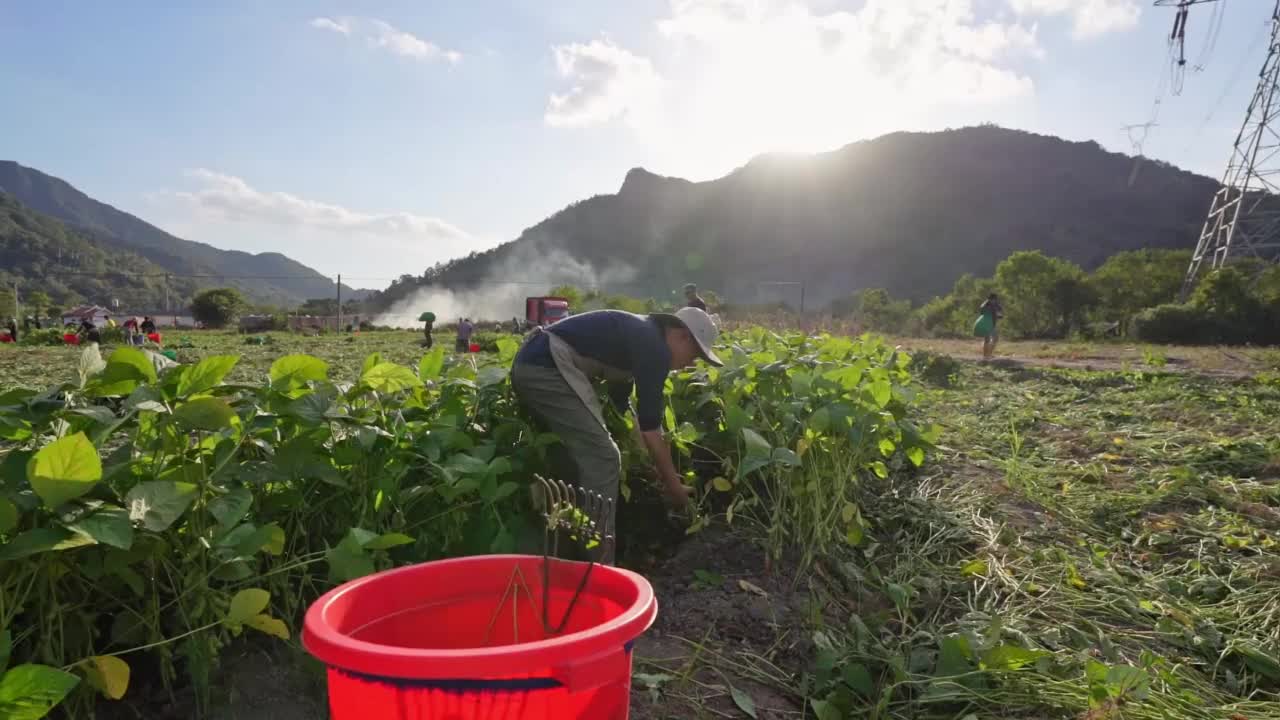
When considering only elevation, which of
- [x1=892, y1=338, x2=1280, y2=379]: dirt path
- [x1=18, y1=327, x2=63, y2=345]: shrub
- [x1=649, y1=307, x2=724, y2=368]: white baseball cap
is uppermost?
[x1=892, y1=338, x2=1280, y2=379]: dirt path

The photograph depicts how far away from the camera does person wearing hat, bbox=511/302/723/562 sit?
249cm

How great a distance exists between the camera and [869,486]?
12.3ft

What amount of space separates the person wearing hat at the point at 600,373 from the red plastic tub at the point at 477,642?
1102 millimetres

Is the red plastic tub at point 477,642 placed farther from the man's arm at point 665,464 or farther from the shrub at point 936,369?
the shrub at point 936,369

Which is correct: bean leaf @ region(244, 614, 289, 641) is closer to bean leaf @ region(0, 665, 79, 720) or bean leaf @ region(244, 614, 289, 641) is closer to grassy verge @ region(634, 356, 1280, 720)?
bean leaf @ region(0, 665, 79, 720)

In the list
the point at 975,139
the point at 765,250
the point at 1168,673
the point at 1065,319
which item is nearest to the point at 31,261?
the point at 765,250

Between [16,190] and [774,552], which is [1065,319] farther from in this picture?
[16,190]

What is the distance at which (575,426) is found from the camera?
249cm

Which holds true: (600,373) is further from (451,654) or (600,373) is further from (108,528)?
(451,654)

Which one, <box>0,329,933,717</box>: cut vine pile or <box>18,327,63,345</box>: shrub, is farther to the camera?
<box>18,327,63,345</box>: shrub

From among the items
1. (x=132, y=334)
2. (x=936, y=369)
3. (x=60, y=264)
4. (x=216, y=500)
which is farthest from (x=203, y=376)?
(x=60, y=264)

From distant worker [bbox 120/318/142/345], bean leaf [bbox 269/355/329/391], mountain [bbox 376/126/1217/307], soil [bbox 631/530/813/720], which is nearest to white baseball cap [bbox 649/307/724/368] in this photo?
soil [bbox 631/530/813/720]

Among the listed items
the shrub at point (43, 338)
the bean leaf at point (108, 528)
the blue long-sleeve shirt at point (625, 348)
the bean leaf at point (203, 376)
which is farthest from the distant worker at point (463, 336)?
the bean leaf at point (108, 528)

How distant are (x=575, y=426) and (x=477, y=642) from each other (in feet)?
3.85
